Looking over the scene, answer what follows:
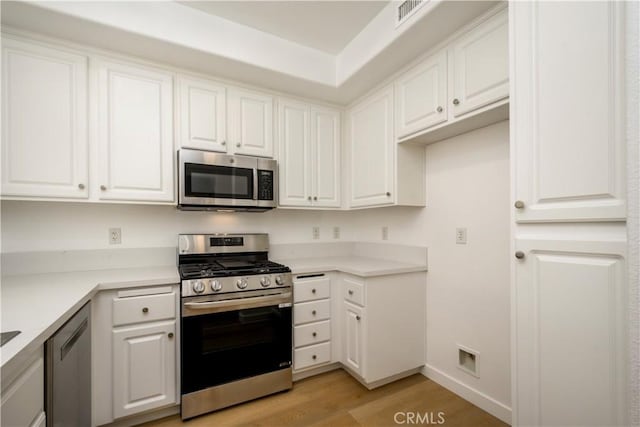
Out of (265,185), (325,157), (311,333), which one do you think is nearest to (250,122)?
(265,185)

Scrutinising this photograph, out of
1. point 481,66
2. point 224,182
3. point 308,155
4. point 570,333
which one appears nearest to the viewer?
point 570,333

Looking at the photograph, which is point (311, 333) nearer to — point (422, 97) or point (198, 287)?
point (198, 287)

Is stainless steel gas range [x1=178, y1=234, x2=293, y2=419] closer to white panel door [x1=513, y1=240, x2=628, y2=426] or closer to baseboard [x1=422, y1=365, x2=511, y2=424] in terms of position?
baseboard [x1=422, y1=365, x2=511, y2=424]

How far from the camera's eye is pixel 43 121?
1.70 meters

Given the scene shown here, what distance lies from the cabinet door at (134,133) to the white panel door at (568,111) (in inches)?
80.0

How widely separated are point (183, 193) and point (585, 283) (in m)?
2.13

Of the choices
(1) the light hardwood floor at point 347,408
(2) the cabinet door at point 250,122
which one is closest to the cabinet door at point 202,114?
(2) the cabinet door at point 250,122

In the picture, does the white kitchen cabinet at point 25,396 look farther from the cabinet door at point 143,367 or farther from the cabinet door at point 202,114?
the cabinet door at point 202,114

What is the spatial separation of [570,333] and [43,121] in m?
2.74

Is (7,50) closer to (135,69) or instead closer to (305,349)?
(135,69)

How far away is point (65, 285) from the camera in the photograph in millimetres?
1557

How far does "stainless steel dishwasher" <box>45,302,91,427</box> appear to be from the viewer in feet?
3.35

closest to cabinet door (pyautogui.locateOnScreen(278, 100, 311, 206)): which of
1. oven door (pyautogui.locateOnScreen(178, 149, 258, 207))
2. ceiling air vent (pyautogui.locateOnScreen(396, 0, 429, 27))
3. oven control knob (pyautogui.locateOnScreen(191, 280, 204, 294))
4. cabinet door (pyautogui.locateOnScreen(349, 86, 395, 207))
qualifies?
oven door (pyautogui.locateOnScreen(178, 149, 258, 207))

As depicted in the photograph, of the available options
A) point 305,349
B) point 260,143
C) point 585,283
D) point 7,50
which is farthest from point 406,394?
point 7,50
